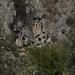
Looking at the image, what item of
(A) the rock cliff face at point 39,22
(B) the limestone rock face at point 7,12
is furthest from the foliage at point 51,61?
(A) the rock cliff face at point 39,22

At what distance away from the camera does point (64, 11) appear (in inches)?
2611

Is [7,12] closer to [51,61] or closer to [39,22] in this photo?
[39,22]

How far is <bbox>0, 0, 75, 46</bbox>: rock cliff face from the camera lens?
193ft

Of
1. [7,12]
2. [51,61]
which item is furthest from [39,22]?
[51,61]

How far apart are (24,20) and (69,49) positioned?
146 feet

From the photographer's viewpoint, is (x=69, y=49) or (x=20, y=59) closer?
(x=20, y=59)

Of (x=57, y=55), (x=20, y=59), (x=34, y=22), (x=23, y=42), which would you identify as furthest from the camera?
(x=34, y=22)

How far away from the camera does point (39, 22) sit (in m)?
62.9

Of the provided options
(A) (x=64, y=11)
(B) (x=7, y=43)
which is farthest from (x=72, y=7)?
(B) (x=7, y=43)

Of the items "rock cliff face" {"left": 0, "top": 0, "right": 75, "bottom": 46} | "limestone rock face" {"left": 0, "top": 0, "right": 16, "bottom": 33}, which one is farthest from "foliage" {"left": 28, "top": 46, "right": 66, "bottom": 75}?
"rock cliff face" {"left": 0, "top": 0, "right": 75, "bottom": 46}

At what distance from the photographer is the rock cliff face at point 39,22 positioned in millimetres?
58750

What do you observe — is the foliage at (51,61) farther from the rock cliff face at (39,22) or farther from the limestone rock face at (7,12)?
the rock cliff face at (39,22)

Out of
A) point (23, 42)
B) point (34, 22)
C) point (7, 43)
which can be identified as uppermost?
point (7, 43)

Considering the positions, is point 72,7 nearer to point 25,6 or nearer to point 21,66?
point 25,6
